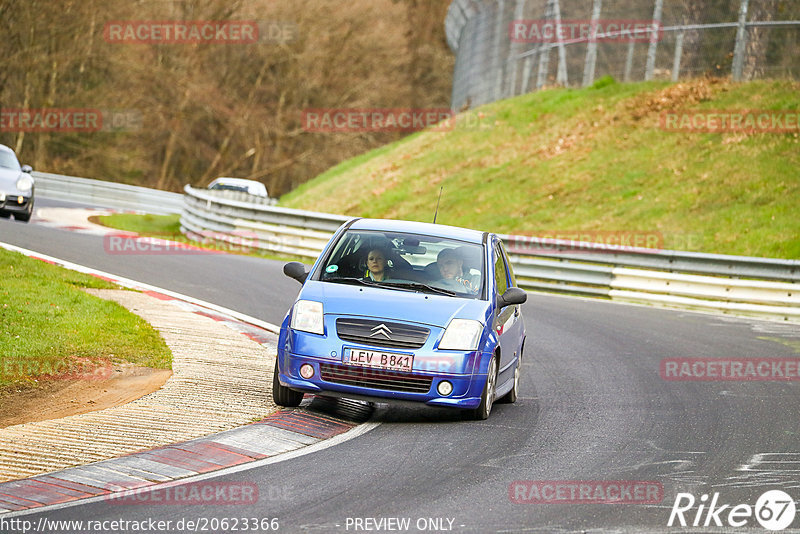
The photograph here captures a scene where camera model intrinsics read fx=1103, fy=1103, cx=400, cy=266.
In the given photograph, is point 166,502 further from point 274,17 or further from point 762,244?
point 274,17

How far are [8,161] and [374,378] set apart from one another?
52.8 ft

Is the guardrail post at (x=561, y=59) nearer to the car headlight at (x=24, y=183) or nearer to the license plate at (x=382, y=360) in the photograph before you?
the car headlight at (x=24, y=183)

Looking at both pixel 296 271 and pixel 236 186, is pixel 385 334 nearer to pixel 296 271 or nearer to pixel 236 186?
pixel 296 271

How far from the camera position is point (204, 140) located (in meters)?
56.1

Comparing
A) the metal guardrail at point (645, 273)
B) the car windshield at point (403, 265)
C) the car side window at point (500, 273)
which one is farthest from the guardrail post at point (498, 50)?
the car windshield at point (403, 265)

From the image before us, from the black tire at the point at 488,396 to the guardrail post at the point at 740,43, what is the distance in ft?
68.9

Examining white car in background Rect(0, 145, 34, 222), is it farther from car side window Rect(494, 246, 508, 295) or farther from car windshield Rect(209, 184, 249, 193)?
car windshield Rect(209, 184, 249, 193)

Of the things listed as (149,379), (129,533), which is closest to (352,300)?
(149,379)

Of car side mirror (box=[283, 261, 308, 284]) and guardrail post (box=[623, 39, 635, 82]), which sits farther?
guardrail post (box=[623, 39, 635, 82])

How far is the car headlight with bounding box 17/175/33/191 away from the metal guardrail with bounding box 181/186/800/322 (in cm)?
520

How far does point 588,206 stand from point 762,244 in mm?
5357

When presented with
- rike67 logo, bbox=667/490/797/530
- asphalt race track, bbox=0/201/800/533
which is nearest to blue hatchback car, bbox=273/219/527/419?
asphalt race track, bbox=0/201/800/533

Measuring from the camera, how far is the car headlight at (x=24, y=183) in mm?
21969

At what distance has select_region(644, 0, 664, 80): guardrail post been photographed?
95.3 feet
